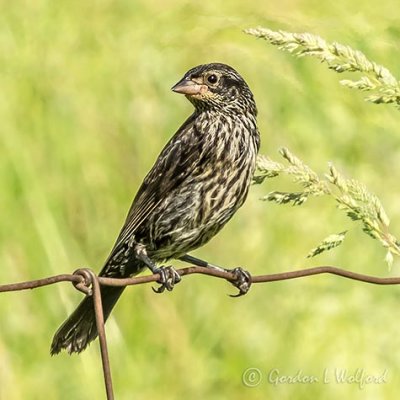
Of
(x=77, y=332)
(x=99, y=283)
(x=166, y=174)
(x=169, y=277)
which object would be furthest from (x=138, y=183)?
(x=99, y=283)

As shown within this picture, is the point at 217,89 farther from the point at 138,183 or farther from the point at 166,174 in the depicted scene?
the point at 138,183

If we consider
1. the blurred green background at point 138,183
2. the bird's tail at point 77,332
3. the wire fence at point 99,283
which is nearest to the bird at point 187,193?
the bird's tail at point 77,332

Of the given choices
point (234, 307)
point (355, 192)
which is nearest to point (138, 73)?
point (234, 307)

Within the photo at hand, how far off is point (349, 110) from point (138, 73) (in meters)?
0.95

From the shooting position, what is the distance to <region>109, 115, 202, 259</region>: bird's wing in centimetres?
434

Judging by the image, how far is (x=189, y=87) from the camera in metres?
4.45

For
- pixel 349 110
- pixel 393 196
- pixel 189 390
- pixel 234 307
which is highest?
pixel 349 110

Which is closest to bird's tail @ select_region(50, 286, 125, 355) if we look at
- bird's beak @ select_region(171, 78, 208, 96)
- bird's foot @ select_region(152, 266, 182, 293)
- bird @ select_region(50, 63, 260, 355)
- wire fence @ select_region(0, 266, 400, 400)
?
bird's foot @ select_region(152, 266, 182, 293)

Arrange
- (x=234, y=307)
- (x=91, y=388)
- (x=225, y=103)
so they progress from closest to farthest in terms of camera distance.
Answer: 1. (x=225, y=103)
2. (x=91, y=388)
3. (x=234, y=307)

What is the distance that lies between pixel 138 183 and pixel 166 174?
1.09m

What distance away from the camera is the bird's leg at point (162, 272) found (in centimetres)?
393

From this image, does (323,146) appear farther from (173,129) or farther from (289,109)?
(173,129)

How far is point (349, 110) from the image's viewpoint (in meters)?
5.62

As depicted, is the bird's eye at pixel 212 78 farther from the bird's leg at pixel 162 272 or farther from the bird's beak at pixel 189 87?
the bird's leg at pixel 162 272
